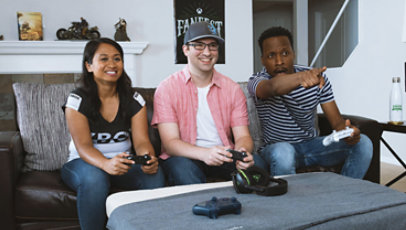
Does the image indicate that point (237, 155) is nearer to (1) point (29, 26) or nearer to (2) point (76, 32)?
(2) point (76, 32)

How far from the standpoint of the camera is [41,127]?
208 cm

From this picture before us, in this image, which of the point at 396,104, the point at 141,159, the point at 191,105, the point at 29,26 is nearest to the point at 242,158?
the point at 141,159

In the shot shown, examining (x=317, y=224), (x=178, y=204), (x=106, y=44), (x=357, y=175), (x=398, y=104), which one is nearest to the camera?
(x=317, y=224)

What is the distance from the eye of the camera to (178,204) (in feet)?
3.84

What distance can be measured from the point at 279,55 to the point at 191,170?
0.76 m

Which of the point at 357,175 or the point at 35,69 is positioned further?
the point at 35,69

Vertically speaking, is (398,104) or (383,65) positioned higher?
(383,65)

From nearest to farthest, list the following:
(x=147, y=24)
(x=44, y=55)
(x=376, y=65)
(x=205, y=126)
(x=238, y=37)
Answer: (x=205, y=126) < (x=44, y=55) < (x=376, y=65) < (x=147, y=24) < (x=238, y=37)

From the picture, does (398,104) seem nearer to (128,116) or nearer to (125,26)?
(128,116)

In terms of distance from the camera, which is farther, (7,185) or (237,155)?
(7,185)

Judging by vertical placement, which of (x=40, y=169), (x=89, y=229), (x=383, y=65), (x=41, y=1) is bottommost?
(x=89, y=229)

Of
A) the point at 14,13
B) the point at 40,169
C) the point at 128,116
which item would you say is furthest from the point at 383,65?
the point at 14,13

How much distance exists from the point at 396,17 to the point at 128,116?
9.71 ft

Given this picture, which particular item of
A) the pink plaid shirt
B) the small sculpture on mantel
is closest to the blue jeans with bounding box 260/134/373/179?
the pink plaid shirt
